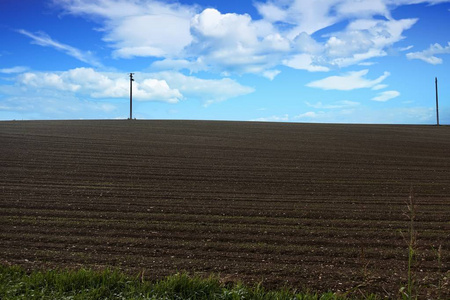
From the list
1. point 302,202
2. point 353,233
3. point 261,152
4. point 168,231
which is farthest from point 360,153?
point 168,231

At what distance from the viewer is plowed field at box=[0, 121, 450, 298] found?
5.19m

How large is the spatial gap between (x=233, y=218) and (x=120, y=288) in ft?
11.2

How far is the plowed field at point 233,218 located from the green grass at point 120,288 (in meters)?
0.36

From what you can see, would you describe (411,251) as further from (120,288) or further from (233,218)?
(233,218)

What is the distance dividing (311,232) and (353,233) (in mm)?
661

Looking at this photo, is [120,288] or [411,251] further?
[120,288]

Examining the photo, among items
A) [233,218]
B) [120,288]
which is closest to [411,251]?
[120,288]

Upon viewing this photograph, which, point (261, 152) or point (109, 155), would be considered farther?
point (261, 152)

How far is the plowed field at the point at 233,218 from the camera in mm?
5188

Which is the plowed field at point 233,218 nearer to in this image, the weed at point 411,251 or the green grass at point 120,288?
the weed at point 411,251

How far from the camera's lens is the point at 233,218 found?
751cm

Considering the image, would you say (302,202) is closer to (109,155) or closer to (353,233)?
(353,233)

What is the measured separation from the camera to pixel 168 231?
6.73 m

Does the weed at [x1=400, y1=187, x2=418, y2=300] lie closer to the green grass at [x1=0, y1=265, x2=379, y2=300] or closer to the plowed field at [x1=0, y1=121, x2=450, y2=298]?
the plowed field at [x1=0, y1=121, x2=450, y2=298]
